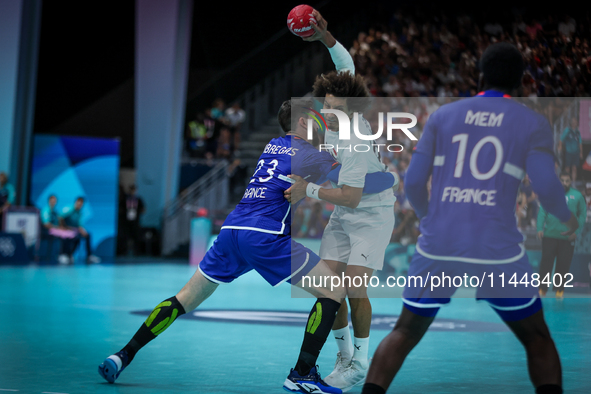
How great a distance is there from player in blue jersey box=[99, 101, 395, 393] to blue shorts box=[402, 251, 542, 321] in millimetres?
1168

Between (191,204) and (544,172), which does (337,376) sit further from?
(191,204)

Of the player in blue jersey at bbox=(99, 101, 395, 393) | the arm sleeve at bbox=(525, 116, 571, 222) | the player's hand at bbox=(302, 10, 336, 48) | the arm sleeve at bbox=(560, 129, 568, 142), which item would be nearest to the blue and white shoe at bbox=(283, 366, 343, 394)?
the player in blue jersey at bbox=(99, 101, 395, 393)

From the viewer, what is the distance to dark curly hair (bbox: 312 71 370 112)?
4.55 meters

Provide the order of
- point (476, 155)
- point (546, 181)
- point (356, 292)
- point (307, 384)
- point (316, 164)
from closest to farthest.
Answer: point (546, 181)
point (476, 155)
point (307, 384)
point (316, 164)
point (356, 292)

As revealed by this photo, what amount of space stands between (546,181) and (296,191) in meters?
1.76

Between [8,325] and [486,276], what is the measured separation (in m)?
5.61

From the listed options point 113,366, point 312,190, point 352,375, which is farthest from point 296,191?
point 113,366

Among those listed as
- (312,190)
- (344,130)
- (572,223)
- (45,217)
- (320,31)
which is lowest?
(45,217)

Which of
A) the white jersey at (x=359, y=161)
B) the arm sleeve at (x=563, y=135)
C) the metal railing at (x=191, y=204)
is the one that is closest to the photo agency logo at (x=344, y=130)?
the white jersey at (x=359, y=161)

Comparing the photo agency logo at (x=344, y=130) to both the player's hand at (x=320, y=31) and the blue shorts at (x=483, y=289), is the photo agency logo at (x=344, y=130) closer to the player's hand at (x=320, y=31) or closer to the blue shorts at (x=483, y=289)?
the player's hand at (x=320, y=31)

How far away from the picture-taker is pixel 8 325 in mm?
7039

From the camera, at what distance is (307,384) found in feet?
13.8

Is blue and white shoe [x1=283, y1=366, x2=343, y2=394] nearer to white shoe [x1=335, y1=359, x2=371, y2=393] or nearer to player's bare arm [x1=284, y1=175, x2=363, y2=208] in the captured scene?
white shoe [x1=335, y1=359, x2=371, y2=393]

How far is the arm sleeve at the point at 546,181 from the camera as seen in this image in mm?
2967
